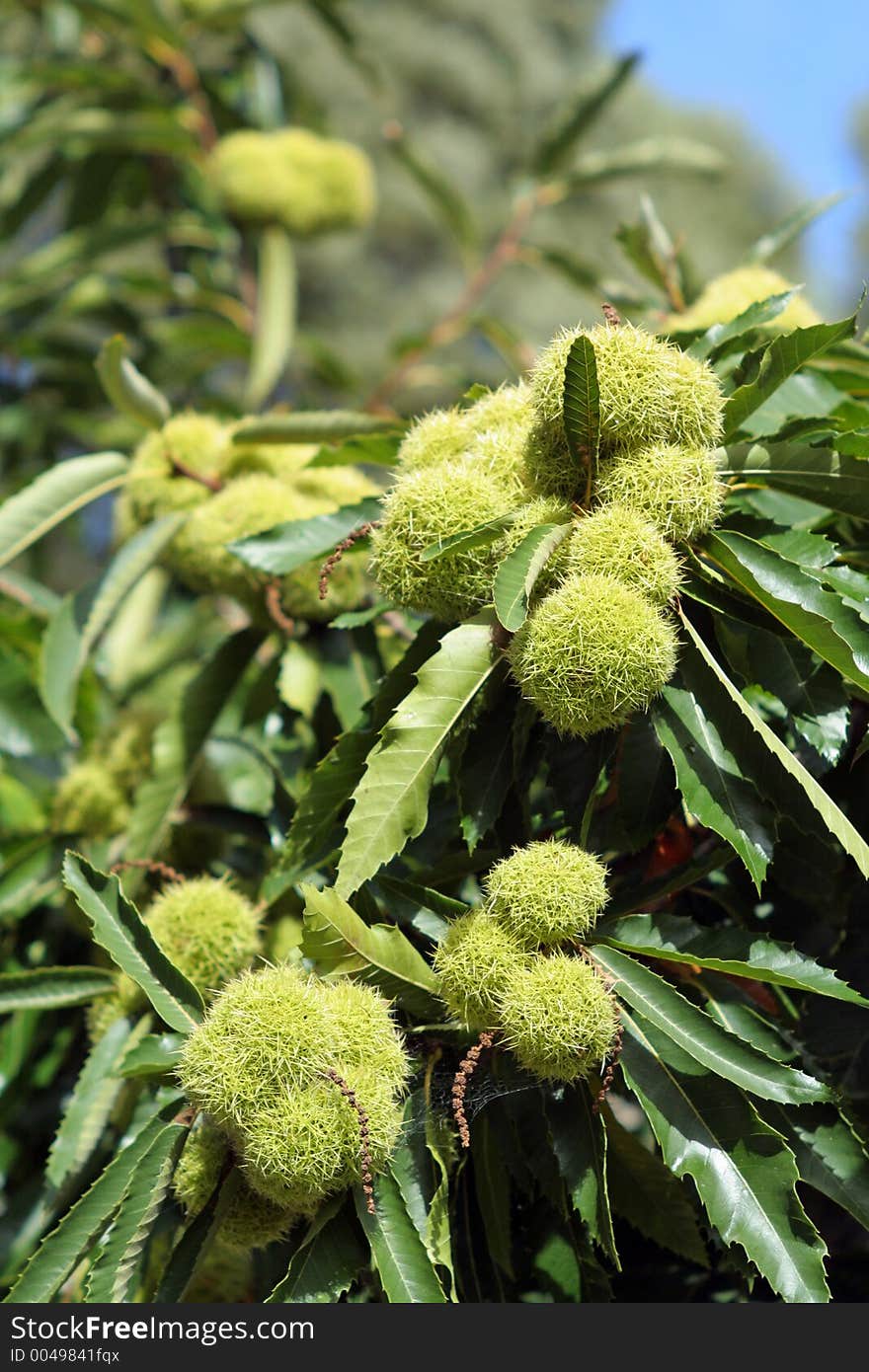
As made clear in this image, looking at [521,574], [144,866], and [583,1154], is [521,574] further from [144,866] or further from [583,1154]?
[144,866]

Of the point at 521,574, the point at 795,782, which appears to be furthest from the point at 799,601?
the point at 521,574

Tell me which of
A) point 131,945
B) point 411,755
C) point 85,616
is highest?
point 411,755

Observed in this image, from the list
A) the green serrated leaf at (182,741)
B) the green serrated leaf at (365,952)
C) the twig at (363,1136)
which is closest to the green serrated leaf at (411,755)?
the green serrated leaf at (365,952)

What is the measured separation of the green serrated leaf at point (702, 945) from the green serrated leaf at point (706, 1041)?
3cm

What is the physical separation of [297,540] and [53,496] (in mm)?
519

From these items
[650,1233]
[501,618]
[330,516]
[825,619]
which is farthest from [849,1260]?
[330,516]

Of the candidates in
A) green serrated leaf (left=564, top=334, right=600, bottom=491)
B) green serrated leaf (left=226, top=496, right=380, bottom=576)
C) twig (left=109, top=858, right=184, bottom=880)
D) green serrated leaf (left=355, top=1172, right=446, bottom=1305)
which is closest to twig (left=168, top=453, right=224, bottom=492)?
green serrated leaf (left=226, top=496, right=380, bottom=576)

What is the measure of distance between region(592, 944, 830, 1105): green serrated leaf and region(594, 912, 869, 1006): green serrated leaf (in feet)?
0.09

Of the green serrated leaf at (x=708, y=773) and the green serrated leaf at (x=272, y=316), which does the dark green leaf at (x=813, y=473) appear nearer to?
the green serrated leaf at (x=708, y=773)

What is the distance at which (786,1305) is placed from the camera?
107cm

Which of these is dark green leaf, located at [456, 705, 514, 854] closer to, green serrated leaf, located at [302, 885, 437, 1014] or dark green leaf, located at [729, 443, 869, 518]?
green serrated leaf, located at [302, 885, 437, 1014]

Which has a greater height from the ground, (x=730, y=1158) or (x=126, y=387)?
(x=126, y=387)

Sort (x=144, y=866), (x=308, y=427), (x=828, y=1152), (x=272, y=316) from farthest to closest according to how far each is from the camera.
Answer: (x=272, y=316) → (x=308, y=427) → (x=144, y=866) → (x=828, y=1152)

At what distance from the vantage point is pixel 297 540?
1449 millimetres
